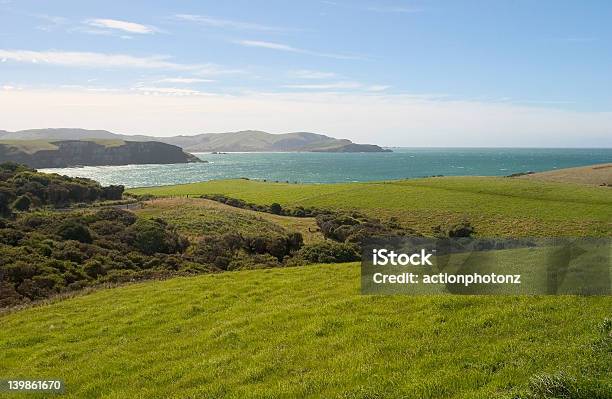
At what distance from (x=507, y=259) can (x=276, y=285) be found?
1121 centimetres

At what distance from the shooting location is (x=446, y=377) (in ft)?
32.9

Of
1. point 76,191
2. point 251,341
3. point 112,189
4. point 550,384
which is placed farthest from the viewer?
point 112,189

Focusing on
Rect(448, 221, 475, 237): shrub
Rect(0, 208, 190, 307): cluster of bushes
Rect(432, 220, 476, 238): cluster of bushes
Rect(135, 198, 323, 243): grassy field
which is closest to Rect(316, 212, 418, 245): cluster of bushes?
Rect(135, 198, 323, 243): grassy field

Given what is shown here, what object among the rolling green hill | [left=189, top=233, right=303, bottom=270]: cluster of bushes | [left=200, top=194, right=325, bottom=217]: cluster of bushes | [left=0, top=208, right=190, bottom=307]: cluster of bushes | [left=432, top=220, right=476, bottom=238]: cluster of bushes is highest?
the rolling green hill

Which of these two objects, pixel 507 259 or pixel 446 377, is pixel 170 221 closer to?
pixel 507 259

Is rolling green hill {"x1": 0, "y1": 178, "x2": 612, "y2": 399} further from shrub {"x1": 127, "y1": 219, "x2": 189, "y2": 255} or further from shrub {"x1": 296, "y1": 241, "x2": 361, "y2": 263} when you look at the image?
shrub {"x1": 127, "y1": 219, "x2": 189, "y2": 255}

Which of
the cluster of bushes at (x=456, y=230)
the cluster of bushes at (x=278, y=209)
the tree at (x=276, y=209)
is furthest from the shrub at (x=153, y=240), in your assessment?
the tree at (x=276, y=209)

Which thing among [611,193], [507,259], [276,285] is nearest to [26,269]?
[276,285]

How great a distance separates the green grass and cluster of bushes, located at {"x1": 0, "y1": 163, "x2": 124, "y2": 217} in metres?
48.8

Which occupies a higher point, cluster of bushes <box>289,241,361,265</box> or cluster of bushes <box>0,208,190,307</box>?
cluster of bushes <box>0,208,190,307</box>

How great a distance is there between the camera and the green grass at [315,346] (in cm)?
1023

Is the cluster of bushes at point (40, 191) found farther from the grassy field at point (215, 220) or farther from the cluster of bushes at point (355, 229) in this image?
the cluster of bushes at point (355, 229)

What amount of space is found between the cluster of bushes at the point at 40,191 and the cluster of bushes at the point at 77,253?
1744 cm

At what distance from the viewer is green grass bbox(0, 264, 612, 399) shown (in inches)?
403
